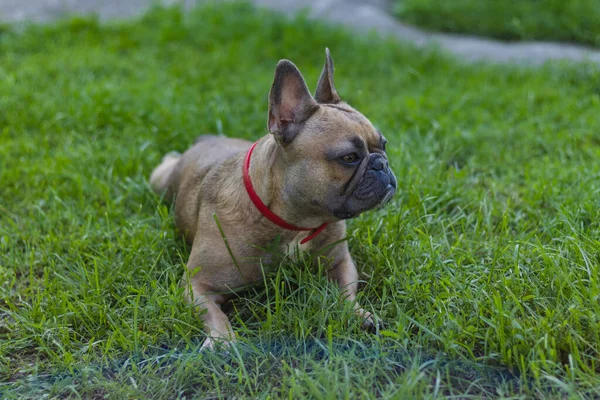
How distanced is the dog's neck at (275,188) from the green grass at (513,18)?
5.03m

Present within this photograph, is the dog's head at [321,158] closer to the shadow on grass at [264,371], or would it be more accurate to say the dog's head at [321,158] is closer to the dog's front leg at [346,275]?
the dog's front leg at [346,275]

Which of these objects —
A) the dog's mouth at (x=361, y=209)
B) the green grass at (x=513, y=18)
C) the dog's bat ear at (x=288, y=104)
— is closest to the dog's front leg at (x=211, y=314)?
the dog's mouth at (x=361, y=209)

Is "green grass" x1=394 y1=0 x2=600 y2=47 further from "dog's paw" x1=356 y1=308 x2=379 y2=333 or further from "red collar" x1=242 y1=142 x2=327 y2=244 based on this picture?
"dog's paw" x1=356 y1=308 x2=379 y2=333

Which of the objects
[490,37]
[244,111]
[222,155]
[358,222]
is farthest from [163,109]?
[490,37]

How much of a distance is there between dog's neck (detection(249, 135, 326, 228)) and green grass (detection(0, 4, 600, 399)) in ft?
0.87

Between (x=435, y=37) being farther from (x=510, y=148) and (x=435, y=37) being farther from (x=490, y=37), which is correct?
(x=510, y=148)

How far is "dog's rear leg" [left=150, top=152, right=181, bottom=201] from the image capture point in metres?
4.33

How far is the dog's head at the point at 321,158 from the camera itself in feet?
9.96

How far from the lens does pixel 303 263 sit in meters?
3.38

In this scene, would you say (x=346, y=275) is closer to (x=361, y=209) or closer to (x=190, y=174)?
(x=361, y=209)

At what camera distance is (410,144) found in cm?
493

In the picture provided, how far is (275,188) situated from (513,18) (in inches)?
210

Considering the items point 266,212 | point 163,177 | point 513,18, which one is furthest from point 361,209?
point 513,18

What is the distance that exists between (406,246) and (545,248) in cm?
67
